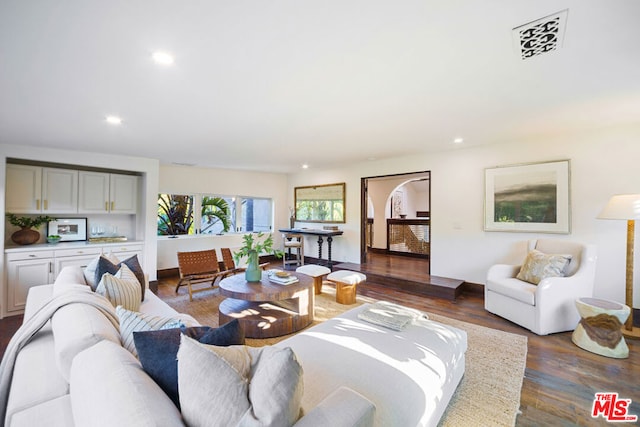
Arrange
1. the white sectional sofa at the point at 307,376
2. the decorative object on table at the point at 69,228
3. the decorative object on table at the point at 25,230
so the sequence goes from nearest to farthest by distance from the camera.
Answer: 1. the white sectional sofa at the point at 307,376
2. the decorative object on table at the point at 25,230
3. the decorative object on table at the point at 69,228

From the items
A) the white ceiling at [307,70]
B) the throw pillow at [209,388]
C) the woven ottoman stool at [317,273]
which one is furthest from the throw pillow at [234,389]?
the woven ottoman stool at [317,273]

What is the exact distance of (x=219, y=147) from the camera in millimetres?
4324

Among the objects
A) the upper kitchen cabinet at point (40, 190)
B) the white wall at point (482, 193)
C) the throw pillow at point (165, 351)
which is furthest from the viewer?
the upper kitchen cabinet at point (40, 190)

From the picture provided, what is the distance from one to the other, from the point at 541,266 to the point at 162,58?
4363 millimetres

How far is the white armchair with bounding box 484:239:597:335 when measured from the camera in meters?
3.04

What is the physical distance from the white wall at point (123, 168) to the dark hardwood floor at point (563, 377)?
A: 1761 millimetres

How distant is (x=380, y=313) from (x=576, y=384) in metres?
1.62

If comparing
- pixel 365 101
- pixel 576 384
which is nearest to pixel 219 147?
pixel 365 101

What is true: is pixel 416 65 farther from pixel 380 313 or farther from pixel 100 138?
pixel 100 138

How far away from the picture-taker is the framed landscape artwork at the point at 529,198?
3.79 meters

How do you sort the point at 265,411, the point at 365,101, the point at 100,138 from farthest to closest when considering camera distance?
1. the point at 100,138
2. the point at 365,101
3. the point at 265,411

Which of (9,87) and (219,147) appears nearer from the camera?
(9,87)

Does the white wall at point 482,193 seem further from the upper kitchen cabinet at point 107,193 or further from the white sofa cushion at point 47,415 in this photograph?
the white sofa cushion at point 47,415

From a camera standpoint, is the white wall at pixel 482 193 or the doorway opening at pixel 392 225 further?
the doorway opening at pixel 392 225
